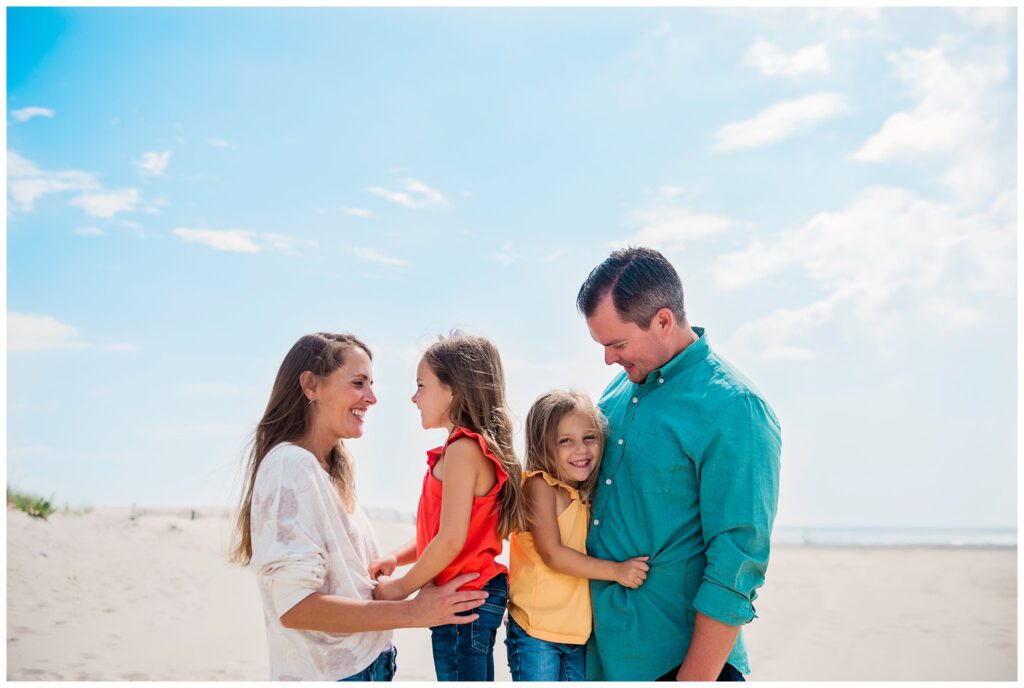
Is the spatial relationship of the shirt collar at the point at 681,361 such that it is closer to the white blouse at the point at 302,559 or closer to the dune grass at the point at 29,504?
the white blouse at the point at 302,559

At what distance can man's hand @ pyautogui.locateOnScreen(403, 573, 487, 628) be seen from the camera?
3127 mm

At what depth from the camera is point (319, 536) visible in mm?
3002

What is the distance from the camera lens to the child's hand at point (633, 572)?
321 cm

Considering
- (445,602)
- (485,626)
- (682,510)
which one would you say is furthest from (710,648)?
(445,602)

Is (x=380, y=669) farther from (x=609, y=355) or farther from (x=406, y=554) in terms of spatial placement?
(x=609, y=355)

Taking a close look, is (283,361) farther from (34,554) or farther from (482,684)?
(34,554)

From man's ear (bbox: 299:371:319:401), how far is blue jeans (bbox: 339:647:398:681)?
3.28 ft

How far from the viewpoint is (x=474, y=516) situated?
3336 mm

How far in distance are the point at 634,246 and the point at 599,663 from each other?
1690 mm

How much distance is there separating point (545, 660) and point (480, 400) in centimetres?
106

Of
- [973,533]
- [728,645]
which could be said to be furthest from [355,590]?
[973,533]

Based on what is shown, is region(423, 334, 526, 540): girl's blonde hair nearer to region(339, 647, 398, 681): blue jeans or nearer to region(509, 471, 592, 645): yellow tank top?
region(509, 471, 592, 645): yellow tank top

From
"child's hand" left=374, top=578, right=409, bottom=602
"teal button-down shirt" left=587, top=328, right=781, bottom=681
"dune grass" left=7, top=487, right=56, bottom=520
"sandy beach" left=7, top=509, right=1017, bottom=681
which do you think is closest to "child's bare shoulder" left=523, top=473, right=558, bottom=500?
"teal button-down shirt" left=587, top=328, right=781, bottom=681

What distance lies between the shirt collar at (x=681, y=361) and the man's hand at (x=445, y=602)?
3.53 feet
